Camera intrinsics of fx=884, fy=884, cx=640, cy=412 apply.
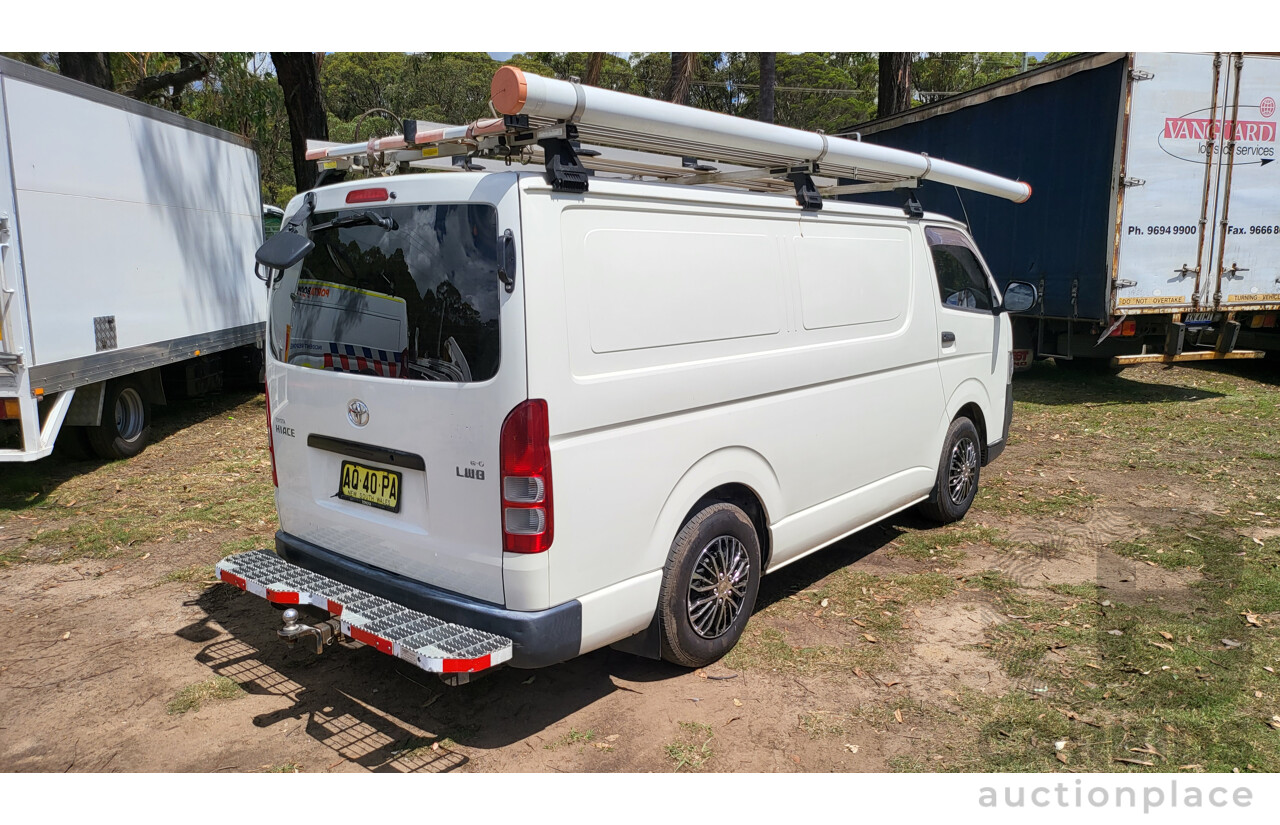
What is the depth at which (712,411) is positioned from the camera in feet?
13.0

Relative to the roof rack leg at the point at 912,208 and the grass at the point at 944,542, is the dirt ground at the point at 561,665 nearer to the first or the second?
the grass at the point at 944,542

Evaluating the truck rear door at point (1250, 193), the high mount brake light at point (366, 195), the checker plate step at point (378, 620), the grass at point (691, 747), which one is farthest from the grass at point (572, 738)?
the truck rear door at point (1250, 193)

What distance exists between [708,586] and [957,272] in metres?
3.15

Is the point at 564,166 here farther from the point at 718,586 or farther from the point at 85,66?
the point at 85,66

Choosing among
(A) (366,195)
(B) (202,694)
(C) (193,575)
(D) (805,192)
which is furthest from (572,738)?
(C) (193,575)

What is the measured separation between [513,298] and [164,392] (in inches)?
300

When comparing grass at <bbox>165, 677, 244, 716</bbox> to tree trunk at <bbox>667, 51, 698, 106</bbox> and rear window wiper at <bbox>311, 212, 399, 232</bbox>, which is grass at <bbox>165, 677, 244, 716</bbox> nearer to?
rear window wiper at <bbox>311, 212, 399, 232</bbox>

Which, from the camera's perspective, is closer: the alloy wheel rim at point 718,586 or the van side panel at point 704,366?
the van side panel at point 704,366

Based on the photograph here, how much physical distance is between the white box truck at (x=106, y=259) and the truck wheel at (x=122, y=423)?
13 mm

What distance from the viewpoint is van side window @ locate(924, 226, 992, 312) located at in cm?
573

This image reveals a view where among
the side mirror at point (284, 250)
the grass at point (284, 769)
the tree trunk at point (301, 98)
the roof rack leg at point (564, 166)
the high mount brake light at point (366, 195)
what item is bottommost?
the grass at point (284, 769)

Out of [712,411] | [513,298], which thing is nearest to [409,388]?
[513,298]

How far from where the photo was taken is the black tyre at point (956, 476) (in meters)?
5.96

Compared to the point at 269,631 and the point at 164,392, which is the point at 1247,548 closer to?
the point at 269,631
